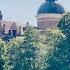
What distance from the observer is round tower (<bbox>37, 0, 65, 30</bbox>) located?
140875mm

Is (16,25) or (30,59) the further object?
(16,25)

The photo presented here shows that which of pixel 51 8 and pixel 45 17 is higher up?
pixel 51 8

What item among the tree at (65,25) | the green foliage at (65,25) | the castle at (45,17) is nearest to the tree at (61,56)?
the tree at (65,25)

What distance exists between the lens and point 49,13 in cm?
14138

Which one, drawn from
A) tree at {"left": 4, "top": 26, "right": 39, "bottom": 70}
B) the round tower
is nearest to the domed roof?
the round tower

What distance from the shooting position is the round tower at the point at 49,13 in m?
141

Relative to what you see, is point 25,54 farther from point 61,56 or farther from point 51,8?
point 51,8

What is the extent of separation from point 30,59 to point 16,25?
5629 cm

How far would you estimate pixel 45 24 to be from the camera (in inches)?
5615

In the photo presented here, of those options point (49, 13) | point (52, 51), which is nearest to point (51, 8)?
point (49, 13)

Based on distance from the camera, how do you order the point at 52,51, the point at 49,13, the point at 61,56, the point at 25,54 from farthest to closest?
the point at 49,13
the point at 25,54
the point at 52,51
the point at 61,56

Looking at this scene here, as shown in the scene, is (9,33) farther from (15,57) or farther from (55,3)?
(15,57)

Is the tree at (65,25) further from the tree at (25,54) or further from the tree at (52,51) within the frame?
the tree at (25,54)

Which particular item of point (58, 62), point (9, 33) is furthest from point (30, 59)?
point (9, 33)
